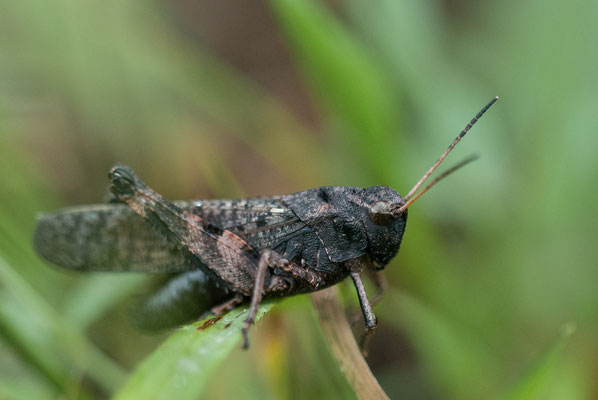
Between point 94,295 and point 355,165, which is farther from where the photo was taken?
point 355,165

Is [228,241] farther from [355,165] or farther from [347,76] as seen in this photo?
[355,165]

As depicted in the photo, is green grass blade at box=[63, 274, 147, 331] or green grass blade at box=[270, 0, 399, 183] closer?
green grass blade at box=[63, 274, 147, 331]

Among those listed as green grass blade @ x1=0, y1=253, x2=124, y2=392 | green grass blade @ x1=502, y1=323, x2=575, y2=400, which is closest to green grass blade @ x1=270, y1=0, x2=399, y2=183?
green grass blade @ x1=502, y1=323, x2=575, y2=400

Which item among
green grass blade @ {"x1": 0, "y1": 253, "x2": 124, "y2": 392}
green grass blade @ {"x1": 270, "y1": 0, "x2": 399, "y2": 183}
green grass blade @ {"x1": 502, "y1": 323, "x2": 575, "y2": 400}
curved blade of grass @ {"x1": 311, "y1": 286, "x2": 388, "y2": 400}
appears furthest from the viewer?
green grass blade @ {"x1": 270, "y1": 0, "x2": 399, "y2": 183}

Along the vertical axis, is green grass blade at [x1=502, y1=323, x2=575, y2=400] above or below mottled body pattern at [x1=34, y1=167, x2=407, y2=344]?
below

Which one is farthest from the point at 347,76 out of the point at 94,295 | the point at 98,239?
the point at 94,295

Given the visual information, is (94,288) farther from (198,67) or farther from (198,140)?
(198,67)

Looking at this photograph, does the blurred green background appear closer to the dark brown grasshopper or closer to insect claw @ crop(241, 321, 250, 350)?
the dark brown grasshopper

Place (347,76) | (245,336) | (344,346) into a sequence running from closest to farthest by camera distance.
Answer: (245,336) < (344,346) < (347,76)

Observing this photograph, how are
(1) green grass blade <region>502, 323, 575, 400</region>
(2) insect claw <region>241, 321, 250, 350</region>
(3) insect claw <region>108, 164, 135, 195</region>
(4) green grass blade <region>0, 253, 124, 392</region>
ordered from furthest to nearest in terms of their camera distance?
(4) green grass blade <region>0, 253, 124, 392</region> → (3) insect claw <region>108, 164, 135, 195</region> → (1) green grass blade <region>502, 323, 575, 400</region> → (2) insect claw <region>241, 321, 250, 350</region>
